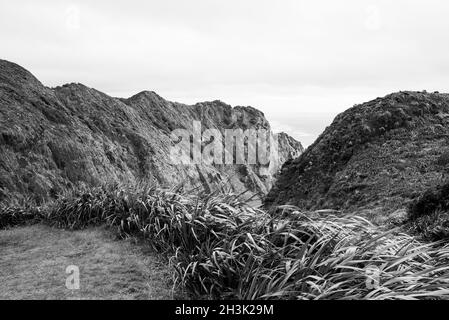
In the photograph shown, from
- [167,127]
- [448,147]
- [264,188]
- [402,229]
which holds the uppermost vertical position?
[167,127]

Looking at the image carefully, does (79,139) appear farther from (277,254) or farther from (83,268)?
(277,254)

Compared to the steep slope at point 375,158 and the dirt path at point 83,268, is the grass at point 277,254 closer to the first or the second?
the dirt path at point 83,268

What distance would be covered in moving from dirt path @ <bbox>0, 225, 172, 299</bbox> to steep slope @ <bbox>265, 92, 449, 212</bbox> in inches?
294

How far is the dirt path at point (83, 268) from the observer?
6.14m

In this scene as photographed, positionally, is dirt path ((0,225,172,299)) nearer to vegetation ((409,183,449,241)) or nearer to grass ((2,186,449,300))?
grass ((2,186,449,300))

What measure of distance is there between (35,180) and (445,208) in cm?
2776

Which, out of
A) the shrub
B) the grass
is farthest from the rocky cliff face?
the shrub

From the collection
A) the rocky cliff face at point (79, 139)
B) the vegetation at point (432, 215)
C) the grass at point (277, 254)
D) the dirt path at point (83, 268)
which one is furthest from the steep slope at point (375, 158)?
the dirt path at point (83, 268)

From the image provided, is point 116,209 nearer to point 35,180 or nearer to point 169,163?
point 35,180

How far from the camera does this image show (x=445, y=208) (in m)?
8.87

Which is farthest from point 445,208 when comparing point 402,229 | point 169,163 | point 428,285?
point 169,163

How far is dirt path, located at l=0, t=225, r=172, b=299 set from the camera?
6145 millimetres

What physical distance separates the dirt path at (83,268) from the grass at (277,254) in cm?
38

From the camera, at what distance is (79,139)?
41844 mm
